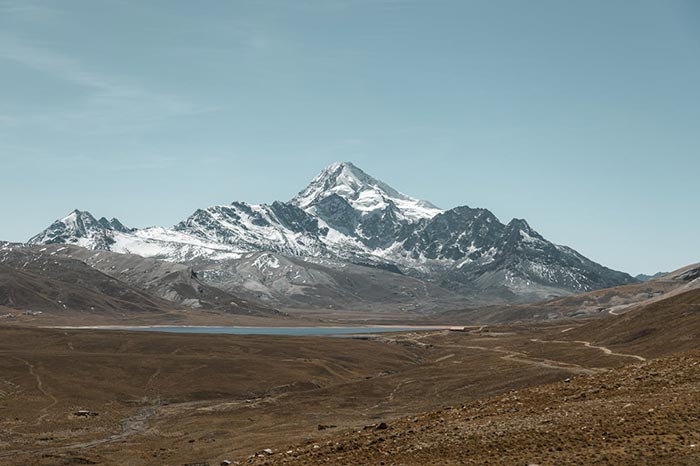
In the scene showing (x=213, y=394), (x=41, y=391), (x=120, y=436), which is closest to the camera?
(x=120, y=436)

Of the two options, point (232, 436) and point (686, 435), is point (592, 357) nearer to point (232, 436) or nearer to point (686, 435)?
point (232, 436)

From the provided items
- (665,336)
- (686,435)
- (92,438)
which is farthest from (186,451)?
(665,336)

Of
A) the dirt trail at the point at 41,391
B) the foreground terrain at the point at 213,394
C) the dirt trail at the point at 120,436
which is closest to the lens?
the dirt trail at the point at 120,436

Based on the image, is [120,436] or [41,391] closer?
[120,436]

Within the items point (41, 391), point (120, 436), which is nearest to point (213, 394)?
point (41, 391)

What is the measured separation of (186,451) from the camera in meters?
86.4

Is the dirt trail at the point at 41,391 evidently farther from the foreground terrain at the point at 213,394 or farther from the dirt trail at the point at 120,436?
the dirt trail at the point at 120,436

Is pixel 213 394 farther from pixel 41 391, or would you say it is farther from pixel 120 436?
pixel 120 436

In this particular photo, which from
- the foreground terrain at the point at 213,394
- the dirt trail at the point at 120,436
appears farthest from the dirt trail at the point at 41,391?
the dirt trail at the point at 120,436

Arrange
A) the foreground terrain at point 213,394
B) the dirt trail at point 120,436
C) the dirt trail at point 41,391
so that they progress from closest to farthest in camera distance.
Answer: the dirt trail at point 120,436 < the foreground terrain at point 213,394 < the dirt trail at point 41,391

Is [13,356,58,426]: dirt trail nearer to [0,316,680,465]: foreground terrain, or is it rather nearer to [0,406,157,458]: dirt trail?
[0,316,680,465]: foreground terrain

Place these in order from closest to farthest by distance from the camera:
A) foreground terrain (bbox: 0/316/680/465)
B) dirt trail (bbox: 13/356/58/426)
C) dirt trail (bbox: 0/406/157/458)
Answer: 1. dirt trail (bbox: 0/406/157/458)
2. foreground terrain (bbox: 0/316/680/465)
3. dirt trail (bbox: 13/356/58/426)

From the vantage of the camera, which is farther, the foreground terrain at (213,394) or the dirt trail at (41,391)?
the dirt trail at (41,391)

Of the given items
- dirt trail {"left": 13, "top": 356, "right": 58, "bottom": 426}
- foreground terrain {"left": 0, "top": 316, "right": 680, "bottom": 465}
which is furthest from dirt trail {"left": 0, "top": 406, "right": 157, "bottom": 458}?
dirt trail {"left": 13, "top": 356, "right": 58, "bottom": 426}
